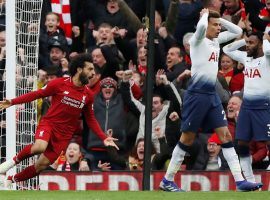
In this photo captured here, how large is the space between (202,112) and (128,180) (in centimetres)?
293

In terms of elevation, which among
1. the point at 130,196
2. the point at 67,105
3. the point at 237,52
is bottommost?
the point at 130,196

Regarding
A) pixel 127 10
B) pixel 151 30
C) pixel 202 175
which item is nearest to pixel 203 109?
pixel 151 30

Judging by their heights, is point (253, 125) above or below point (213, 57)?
below

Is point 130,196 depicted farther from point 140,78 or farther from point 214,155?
point 140,78

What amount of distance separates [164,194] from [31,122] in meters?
3.65

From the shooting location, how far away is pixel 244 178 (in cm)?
1397

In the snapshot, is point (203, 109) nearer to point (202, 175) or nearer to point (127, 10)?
point (202, 175)

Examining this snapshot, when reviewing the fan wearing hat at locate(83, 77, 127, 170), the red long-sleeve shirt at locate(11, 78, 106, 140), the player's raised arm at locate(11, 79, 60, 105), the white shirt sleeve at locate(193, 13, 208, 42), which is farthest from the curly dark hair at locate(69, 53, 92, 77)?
the fan wearing hat at locate(83, 77, 127, 170)

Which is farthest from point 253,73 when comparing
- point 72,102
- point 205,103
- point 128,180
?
point 128,180

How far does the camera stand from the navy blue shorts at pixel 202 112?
13.2 meters

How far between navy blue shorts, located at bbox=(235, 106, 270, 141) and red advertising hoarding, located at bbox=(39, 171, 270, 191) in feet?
3.84

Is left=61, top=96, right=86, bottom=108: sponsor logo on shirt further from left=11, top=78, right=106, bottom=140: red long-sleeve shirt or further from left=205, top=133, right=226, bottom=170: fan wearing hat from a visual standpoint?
left=205, top=133, right=226, bottom=170: fan wearing hat

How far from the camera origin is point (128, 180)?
15.8 m

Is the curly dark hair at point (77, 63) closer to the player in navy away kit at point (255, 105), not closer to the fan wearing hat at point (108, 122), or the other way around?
the player in navy away kit at point (255, 105)
